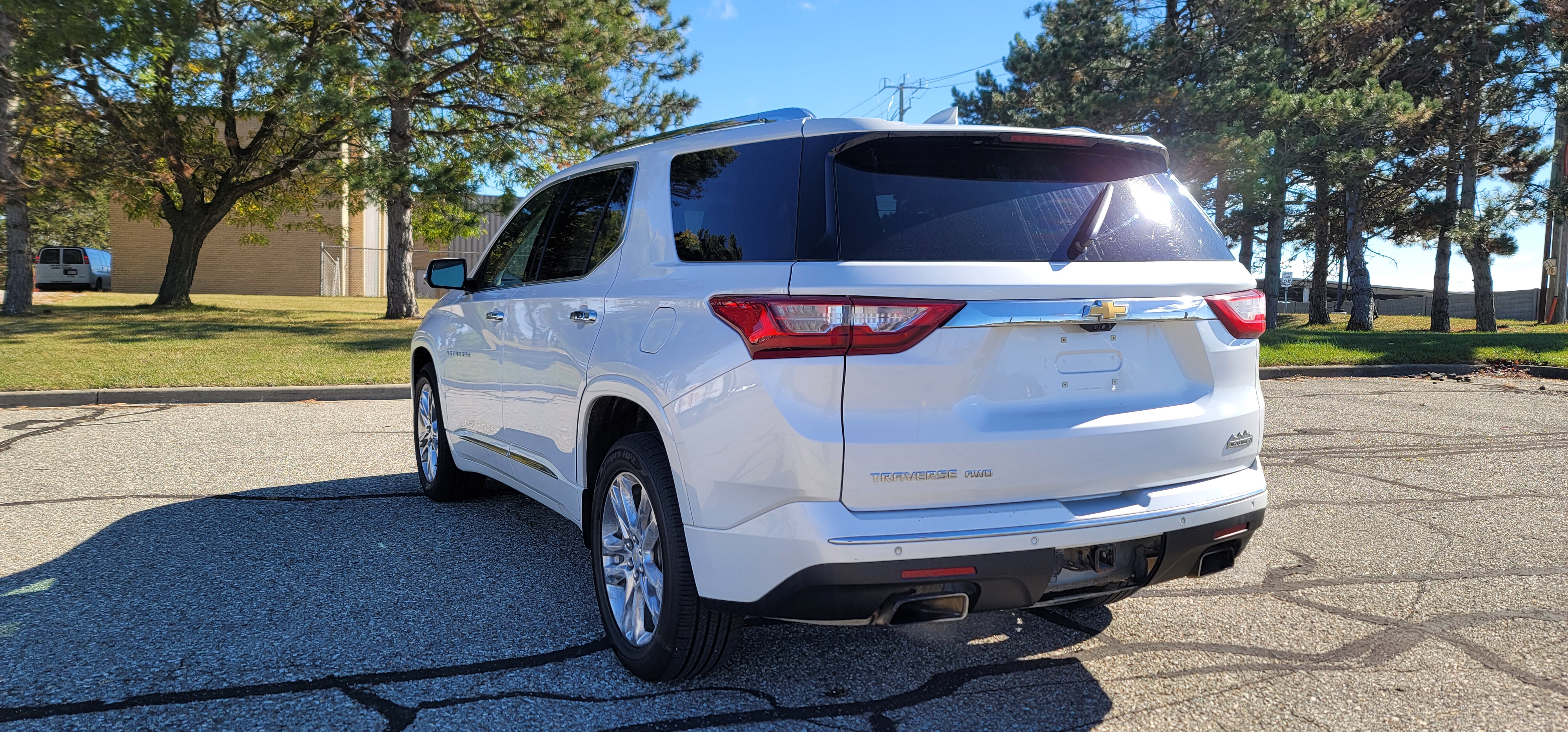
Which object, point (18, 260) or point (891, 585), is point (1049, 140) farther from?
point (18, 260)

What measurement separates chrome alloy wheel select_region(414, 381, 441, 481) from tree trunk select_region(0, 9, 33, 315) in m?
16.2

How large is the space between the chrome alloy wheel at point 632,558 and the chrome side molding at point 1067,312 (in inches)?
46.4

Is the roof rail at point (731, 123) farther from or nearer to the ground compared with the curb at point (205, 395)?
farther from the ground

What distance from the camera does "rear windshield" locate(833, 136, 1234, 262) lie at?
293 centimetres

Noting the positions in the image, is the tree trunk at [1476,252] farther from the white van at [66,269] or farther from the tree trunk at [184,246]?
the white van at [66,269]

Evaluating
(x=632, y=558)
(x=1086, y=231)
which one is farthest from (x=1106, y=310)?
(x=632, y=558)

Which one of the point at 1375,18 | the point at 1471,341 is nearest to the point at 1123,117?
the point at 1375,18

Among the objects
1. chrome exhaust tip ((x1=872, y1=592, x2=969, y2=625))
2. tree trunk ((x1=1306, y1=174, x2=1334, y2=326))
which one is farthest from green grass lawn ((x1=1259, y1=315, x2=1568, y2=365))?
chrome exhaust tip ((x1=872, y1=592, x2=969, y2=625))

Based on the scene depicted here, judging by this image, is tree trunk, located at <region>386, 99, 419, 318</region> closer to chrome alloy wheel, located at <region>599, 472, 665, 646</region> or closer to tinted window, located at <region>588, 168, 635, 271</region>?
tinted window, located at <region>588, 168, 635, 271</region>

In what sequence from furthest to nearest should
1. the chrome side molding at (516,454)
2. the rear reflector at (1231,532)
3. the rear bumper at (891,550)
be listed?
1. the chrome side molding at (516,454)
2. the rear reflector at (1231,532)
3. the rear bumper at (891,550)

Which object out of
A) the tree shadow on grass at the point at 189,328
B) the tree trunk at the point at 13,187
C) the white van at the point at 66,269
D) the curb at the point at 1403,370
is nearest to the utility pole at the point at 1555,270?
the curb at the point at 1403,370

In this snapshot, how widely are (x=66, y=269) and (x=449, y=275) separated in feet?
138

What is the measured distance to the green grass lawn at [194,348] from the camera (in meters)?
11.8

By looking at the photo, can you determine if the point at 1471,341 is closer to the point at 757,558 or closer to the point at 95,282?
the point at 757,558
